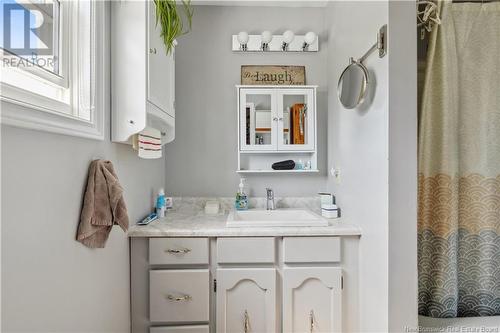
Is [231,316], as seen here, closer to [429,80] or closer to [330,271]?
[330,271]

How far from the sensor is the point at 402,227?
3.69 ft

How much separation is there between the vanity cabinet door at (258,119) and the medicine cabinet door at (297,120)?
58 millimetres

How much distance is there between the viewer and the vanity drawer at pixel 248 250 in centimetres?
139

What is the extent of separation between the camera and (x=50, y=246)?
0.81 metres

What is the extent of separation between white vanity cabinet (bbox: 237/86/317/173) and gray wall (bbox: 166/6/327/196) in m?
0.16

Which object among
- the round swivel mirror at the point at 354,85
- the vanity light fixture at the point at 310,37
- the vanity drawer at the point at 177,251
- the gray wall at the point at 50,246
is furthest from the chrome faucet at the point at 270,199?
the vanity light fixture at the point at 310,37

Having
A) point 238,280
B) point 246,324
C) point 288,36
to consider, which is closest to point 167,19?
point 288,36

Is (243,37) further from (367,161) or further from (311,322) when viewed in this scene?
(311,322)

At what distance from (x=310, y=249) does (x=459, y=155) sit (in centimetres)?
89

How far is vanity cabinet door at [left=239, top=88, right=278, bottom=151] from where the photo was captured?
1866 millimetres

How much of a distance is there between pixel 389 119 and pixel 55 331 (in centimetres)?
148

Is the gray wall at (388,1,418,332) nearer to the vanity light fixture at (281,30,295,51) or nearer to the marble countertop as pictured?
the marble countertop

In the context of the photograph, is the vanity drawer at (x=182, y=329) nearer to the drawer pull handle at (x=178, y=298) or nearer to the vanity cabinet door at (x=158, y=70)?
the drawer pull handle at (x=178, y=298)

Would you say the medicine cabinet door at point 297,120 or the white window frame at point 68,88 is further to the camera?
the medicine cabinet door at point 297,120
